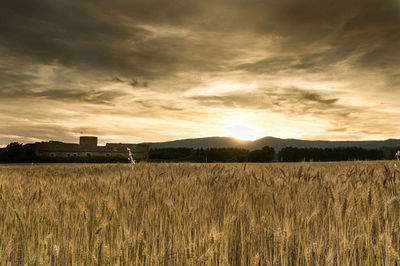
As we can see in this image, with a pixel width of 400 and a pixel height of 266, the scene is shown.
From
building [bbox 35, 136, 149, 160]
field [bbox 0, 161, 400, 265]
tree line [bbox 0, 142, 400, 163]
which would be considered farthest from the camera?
building [bbox 35, 136, 149, 160]

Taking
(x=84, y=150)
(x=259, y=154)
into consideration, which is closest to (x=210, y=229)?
(x=259, y=154)

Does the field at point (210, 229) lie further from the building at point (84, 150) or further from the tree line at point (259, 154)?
the building at point (84, 150)

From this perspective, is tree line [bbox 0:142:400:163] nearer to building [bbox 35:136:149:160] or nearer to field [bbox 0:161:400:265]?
building [bbox 35:136:149:160]

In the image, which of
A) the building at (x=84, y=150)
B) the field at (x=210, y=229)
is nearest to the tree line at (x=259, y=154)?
the building at (x=84, y=150)

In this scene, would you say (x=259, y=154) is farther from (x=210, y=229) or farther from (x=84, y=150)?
(x=210, y=229)

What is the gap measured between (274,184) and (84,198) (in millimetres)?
2318

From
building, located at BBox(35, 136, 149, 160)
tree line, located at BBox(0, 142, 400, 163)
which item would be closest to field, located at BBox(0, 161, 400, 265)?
tree line, located at BBox(0, 142, 400, 163)

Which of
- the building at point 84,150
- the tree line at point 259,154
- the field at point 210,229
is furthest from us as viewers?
the building at point 84,150

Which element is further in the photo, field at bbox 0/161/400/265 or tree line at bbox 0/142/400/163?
tree line at bbox 0/142/400/163

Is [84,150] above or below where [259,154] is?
above

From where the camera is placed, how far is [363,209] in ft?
9.52

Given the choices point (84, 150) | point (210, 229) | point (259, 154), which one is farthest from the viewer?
point (84, 150)

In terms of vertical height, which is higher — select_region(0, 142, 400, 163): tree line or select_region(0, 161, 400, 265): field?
select_region(0, 142, 400, 163): tree line

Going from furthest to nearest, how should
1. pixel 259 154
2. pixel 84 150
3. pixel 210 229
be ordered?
1. pixel 84 150
2. pixel 259 154
3. pixel 210 229
